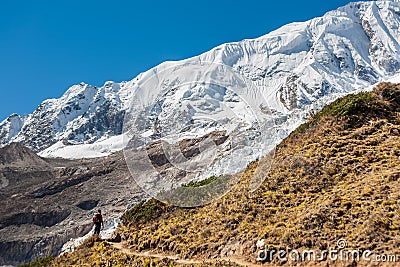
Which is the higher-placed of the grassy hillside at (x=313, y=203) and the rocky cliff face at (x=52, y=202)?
the rocky cliff face at (x=52, y=202)

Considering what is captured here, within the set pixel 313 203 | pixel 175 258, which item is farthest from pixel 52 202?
pixel 313 203

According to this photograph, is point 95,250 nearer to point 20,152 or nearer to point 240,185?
point 240,185

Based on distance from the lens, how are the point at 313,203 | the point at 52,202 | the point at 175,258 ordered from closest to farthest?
the point at 313,203 → the point at 175,258 → the point at 52,202

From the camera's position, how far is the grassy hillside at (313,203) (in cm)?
1214

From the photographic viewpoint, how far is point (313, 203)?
45.8 feet

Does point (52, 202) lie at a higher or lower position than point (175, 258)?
higher

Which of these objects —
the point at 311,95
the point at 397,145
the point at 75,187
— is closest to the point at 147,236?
the point at 397,145

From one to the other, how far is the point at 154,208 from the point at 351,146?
27.5 ft

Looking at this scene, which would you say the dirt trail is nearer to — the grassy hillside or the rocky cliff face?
the grassy hillside

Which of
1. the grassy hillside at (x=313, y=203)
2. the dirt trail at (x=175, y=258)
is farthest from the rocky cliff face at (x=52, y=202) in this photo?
the grassy hillside at (x=313, y=203)

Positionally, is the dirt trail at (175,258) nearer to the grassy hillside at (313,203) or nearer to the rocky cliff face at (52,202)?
the grassy hillside at (313,203)

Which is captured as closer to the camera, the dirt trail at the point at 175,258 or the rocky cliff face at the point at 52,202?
the dirt trail at the point at 175,258

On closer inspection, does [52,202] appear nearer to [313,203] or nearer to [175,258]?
[175,258]

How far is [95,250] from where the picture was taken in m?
16.5
